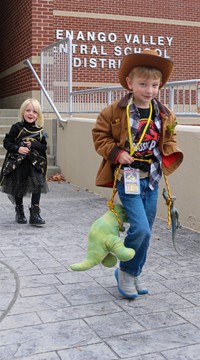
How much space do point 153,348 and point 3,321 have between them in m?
1.01

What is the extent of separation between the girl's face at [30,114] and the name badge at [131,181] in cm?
271

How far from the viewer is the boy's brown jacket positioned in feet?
12.2

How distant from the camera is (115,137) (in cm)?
378

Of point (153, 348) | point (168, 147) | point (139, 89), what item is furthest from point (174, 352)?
point (139, 89)

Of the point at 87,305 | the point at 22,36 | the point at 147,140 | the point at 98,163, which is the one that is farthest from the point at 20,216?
the point at 22,36

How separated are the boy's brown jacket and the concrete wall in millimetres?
2112

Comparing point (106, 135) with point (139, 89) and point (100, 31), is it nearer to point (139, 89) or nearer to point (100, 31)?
point (139, 89)

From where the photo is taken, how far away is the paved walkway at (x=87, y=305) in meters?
3.11

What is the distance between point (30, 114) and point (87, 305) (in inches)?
117

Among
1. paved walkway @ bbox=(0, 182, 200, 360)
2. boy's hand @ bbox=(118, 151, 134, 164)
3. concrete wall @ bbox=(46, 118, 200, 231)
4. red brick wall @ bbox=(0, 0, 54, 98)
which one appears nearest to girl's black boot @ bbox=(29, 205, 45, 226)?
paved walkway @ bbox=(0, 182, 200, 360)

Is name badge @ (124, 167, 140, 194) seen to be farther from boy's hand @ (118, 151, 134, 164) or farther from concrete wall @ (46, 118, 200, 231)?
concrete wall @ (46, 118, 200, 231)

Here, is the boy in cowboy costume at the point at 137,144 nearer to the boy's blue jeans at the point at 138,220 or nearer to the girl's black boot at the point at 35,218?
the boy's blue jeans at the point at 138,220

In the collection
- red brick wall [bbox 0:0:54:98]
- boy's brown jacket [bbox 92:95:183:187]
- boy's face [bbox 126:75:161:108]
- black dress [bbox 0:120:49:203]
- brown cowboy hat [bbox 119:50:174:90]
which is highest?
red brick wall [bbox 0:0:54:98]

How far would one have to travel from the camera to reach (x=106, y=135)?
377cm
